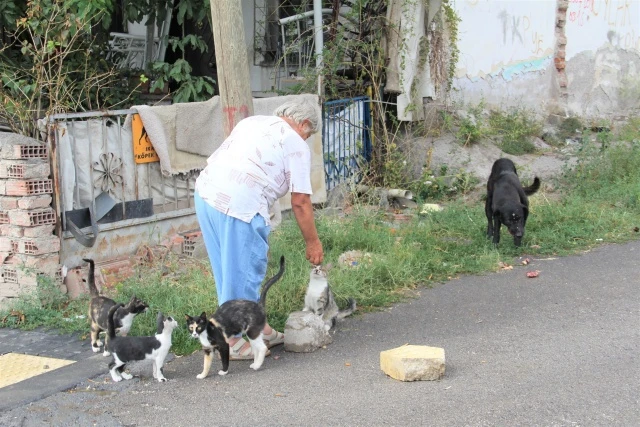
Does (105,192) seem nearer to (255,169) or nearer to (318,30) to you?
(255,169)

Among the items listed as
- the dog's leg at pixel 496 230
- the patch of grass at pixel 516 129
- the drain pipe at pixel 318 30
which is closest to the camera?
the dog's leg at pixel 496 230

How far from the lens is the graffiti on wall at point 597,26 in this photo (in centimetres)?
1321

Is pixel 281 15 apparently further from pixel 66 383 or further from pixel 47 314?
pixel 66 383

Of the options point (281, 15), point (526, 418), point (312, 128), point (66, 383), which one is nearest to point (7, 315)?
point (66, 383)

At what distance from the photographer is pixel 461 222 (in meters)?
8.82

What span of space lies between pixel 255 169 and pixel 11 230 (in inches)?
113

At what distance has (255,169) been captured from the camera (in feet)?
15.7

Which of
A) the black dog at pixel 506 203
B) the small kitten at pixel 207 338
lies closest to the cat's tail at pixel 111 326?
the small kitten at pixel 207 338

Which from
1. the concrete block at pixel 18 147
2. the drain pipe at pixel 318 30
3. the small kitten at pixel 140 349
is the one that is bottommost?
the small kitten at pixel 140 349

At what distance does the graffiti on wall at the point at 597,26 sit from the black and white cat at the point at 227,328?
33.9 feet

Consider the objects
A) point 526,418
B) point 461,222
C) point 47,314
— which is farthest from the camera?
point 461,222

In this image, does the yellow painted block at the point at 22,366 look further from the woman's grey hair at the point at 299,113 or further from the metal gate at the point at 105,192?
the woman's grey hair at the point at 299,113

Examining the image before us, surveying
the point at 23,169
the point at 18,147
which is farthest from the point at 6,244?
the point at 18,147

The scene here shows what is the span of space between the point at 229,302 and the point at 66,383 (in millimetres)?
1153
